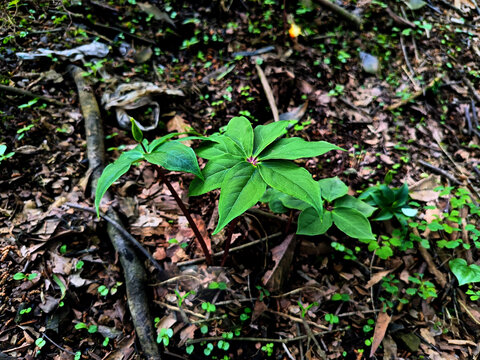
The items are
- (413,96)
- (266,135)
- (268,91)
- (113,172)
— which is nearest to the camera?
(113,172)

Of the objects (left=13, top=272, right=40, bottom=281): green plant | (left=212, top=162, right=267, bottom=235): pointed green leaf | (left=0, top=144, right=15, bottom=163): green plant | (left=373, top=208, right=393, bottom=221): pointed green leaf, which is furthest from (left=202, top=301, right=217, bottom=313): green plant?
(left=0, top=144, right=15, bottom=163): green plant

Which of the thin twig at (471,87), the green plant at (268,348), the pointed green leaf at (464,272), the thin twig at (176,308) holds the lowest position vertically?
the green plant at (268,348)

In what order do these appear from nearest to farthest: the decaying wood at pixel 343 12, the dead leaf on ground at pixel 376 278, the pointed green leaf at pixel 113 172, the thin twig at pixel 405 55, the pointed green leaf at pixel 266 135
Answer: the pointed green leaf at pixel 113 172 → the pointed green leaf at pixel 266 135 → the dead leaf on ground at pixel 376 278 → the thin twig at pixel 405 55 → the decaying wood at pixel 343 12

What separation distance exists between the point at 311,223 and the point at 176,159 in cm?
91

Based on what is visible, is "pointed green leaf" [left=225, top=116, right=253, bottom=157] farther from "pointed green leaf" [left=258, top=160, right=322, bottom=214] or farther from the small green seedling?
the small green seedling

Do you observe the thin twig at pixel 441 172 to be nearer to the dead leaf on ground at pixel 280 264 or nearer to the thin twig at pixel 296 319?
the dead leaf on ground at pixel 280 264

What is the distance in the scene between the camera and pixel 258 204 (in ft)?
7.08

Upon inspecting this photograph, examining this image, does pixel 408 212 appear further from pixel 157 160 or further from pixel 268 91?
pixel 157 160

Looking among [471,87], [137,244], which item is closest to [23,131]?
[137,244]

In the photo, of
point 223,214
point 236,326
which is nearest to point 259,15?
point 223,214

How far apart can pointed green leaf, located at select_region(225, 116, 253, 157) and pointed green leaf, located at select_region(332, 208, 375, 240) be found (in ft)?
2.29

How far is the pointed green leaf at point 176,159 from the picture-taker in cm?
121

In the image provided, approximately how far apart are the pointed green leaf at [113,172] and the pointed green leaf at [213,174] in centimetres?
30

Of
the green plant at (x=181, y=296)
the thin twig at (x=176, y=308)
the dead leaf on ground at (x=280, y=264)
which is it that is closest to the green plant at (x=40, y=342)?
the thin twig at (x=176, y=308)
